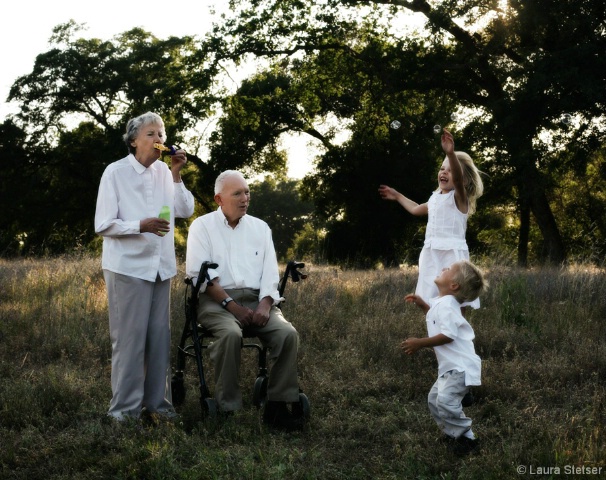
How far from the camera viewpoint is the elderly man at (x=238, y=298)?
502cm

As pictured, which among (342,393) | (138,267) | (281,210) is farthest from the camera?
(281,210)

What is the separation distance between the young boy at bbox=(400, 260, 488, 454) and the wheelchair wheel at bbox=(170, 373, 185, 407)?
1926mm

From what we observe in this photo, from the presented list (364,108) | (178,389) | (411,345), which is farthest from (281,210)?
(411,345)

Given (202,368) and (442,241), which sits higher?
(442,241)

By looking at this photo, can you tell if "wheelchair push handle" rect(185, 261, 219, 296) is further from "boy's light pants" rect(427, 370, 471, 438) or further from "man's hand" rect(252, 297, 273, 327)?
"boy's light pants" rect(427, 370, 471, 438)

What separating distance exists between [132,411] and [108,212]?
1.28 metres

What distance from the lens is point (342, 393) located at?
5836 millimetres

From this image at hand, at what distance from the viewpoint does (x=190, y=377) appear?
6316 mm

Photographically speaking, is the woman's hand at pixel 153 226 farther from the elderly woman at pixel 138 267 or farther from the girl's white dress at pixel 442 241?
the girl's white dress at pixel 442 241

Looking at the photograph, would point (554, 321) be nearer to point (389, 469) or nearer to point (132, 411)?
point (389, 469)

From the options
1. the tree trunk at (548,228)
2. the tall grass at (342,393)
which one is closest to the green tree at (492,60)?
the tree trunk at (548,228)

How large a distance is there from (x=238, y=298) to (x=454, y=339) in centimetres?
168

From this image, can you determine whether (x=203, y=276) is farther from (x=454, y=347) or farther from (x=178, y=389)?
(x=454, y=347)

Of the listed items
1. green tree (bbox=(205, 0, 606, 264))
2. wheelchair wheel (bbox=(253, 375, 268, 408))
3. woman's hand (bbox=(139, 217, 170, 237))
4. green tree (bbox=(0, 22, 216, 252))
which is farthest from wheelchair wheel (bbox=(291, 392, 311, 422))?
green tree (bbox=(0, 22, 216, 252))
